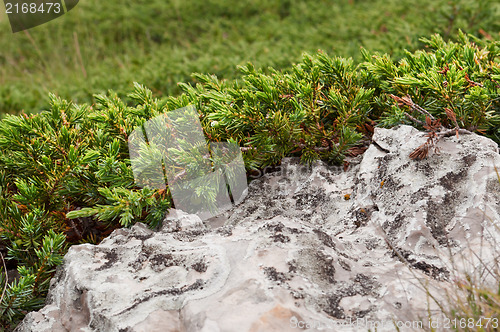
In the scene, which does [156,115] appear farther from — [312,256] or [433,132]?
[433,132]

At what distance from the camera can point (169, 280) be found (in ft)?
6.62

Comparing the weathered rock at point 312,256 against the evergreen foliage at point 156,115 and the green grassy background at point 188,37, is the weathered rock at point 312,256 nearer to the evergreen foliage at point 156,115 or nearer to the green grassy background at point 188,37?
the evergreen foliage at point 156,115

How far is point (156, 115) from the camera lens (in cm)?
287

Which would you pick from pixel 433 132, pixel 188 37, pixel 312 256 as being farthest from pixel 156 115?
pixel 188 37

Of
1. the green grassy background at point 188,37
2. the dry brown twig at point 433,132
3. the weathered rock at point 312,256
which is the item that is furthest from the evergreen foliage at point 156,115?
the green grassy background at point 188,37

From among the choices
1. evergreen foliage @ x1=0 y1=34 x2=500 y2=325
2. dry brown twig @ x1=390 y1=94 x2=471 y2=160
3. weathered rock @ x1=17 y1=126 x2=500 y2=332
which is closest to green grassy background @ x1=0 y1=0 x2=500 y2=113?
evergreen foliage @ x1=0 y1=34 x2=500 y2=325

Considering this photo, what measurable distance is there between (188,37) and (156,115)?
6.48m

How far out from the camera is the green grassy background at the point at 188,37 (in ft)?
20.0

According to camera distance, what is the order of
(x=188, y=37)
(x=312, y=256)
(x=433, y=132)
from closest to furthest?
(x=312, y=256) → (x=433, y=132) → (x=188, y=37)

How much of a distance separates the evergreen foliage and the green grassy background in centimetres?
260

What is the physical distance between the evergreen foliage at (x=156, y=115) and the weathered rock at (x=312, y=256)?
7.3 inches

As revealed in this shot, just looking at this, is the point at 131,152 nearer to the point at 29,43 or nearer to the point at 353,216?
the point at 353,216

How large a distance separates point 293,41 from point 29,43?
553 cm

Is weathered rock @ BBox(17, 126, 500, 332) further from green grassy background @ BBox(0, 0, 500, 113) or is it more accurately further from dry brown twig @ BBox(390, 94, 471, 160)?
green grassy background @ BBox(0, 0, 500, 113)
